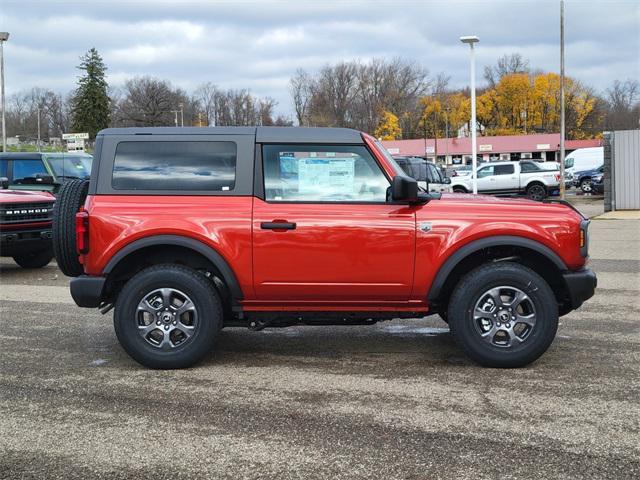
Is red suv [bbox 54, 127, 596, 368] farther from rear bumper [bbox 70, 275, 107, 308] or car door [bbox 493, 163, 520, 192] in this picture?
car door [bbox 493, 163, 520, 192]

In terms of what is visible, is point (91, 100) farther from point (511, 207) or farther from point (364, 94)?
point (511, 207)

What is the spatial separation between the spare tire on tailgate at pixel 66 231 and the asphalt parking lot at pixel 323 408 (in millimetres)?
840

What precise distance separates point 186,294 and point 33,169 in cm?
973

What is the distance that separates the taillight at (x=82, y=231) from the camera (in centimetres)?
538

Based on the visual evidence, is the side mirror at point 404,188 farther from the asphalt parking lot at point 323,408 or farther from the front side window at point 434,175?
the front side window at point 434,175

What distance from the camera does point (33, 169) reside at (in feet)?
45.3

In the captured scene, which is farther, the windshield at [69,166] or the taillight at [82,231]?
the windshield at [69,166]

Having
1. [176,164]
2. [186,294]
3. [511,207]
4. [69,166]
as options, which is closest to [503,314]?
[511,207]

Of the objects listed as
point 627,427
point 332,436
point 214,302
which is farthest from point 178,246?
point 627,427

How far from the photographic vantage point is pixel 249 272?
17.8 feet

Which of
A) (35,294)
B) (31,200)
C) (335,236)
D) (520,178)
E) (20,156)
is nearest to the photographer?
(335,236)

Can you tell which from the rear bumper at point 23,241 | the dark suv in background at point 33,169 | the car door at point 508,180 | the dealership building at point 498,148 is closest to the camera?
the rear bumper at point 23,241

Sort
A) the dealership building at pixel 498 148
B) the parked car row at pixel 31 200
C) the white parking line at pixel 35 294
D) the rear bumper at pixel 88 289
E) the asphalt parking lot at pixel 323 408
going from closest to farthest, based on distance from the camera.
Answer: the asphalt parking lot at pixel 323 408 < the rear bumper at pixel 88 289 < the white parking line at pixel 35 294 < the parked car row at pixel 31 200 < the dealership building at pixel 498 148

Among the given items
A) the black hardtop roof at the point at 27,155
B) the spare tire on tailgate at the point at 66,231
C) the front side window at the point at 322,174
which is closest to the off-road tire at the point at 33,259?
the black hardtop roof at the point at 27,155
